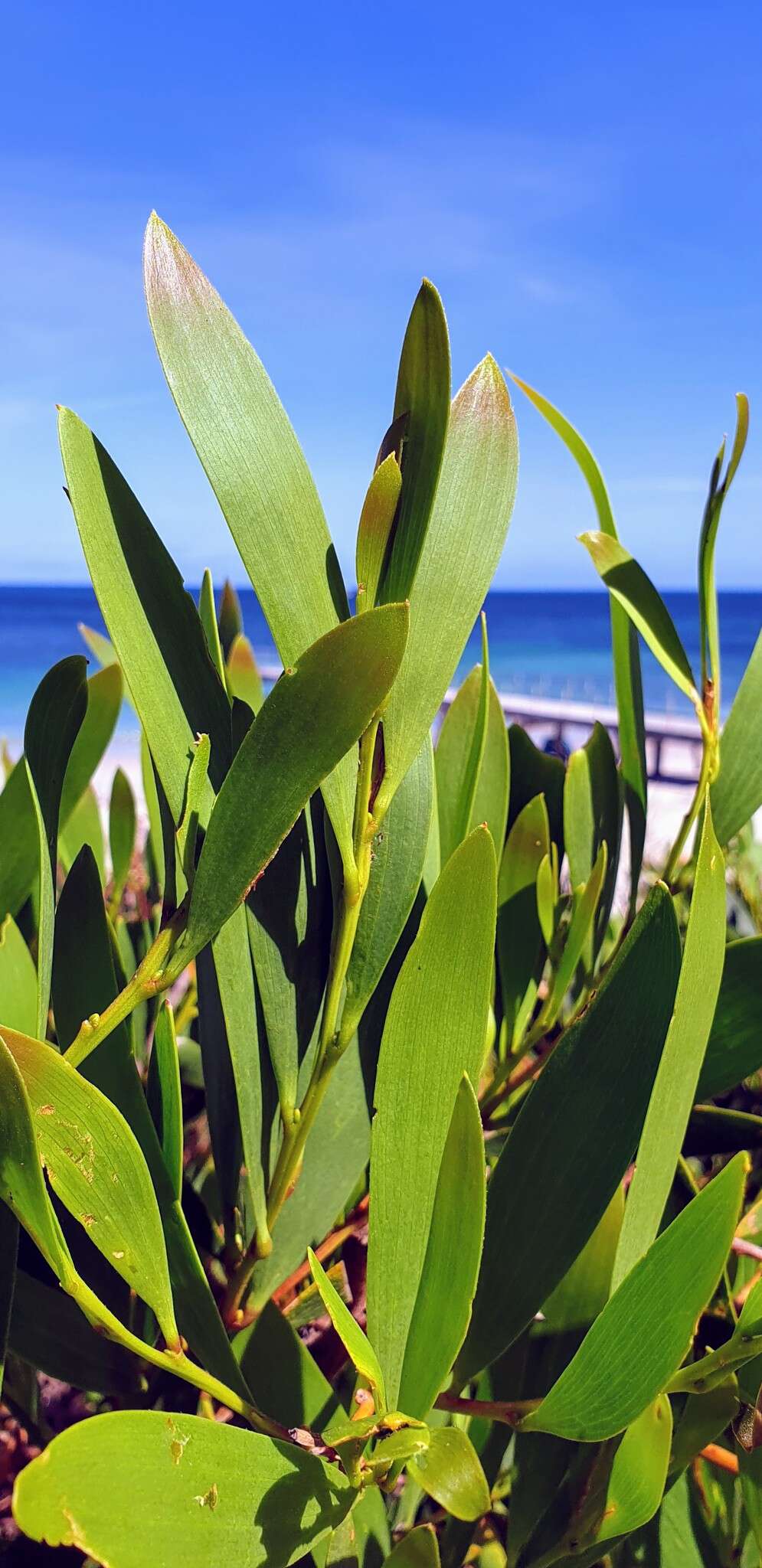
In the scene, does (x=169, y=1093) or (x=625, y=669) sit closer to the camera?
(x=169, y=1093)

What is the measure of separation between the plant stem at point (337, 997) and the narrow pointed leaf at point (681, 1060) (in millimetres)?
75

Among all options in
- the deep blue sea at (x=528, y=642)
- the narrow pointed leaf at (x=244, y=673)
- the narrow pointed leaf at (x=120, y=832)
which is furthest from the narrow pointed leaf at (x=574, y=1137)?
the deep blue sea at (x=528, y=642)

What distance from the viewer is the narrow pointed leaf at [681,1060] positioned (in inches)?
8.7

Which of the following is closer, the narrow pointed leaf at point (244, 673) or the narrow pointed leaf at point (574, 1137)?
the narrow pointed leaf at point (574, 1137)

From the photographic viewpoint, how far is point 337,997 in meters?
0.27

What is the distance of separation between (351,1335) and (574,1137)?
0.22ft

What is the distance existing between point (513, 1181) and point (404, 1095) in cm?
4

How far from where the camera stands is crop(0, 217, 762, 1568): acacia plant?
A: 0.67 ft

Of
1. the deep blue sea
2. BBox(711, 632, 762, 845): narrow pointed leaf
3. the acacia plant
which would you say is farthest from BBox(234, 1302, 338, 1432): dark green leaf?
the deep blue sea

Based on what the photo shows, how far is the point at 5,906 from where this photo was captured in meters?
0.38

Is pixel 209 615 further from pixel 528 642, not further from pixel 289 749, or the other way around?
pixel 528 642

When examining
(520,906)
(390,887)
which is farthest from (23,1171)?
(520,906)

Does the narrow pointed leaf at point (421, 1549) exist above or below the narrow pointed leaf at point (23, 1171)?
below

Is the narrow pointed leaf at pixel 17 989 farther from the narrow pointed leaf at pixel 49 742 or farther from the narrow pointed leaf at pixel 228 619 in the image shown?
the narrow pointed leaf at pixel 228 619
